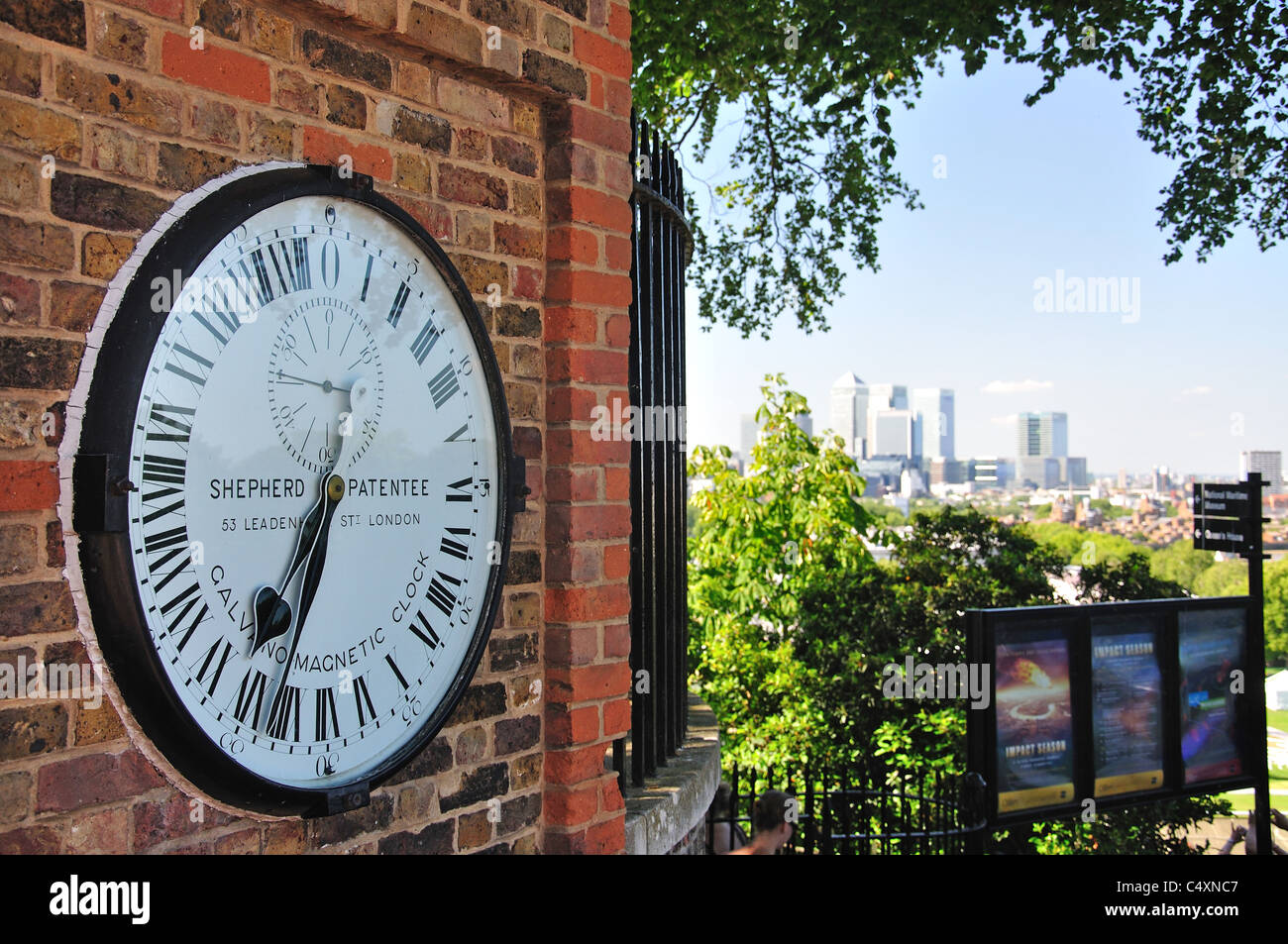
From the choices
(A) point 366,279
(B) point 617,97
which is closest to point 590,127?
(B) point 617,97

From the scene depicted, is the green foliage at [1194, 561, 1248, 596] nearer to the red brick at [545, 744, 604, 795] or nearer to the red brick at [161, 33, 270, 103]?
the red brick at [545, 744, 604, 795]

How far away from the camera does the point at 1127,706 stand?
225 inches

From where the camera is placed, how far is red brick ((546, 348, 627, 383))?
2.75 m

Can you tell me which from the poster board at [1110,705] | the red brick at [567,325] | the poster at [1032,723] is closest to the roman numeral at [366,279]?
the red brick at [567,325]

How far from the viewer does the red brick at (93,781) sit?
171 centimetres

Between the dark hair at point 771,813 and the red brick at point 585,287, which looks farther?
the red brick at point 585,287

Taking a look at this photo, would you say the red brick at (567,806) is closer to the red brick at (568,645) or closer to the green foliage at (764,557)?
the red brick at (568,645)

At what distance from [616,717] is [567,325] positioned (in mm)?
1094

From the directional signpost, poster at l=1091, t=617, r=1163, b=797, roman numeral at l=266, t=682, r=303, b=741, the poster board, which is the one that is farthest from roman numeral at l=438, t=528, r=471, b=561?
the directional signpost

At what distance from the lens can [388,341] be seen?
231 centimetres

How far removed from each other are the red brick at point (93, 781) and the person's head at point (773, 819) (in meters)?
1.36

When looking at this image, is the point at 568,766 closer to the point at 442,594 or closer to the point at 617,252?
the point at 442,594

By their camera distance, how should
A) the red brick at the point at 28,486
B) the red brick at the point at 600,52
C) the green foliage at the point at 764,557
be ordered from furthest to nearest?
1. the green foliage at the point at 764,557
2. the red brick at the point at 600,52
3. the red brick at the point at 28,486

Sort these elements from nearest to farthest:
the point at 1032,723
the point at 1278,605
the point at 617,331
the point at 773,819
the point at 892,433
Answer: the point at 773,819, the point at 617,331, the point at 1032,723, the point at 1278,605, the point at 892,433
